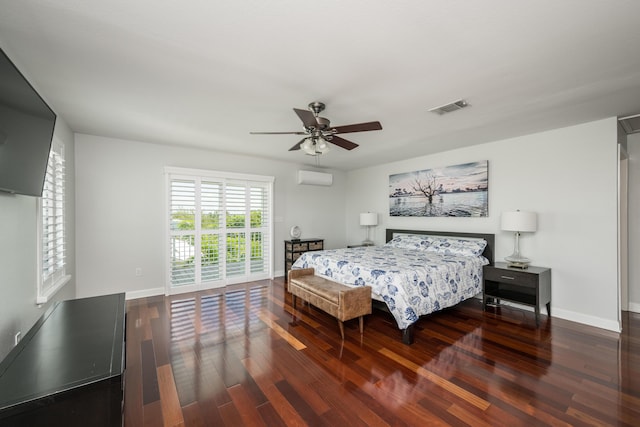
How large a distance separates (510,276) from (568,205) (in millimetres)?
1178

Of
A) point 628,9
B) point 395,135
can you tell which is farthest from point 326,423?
point 395,135

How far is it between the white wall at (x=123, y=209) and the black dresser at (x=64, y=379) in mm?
2532

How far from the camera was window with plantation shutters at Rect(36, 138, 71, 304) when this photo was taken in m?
2.47

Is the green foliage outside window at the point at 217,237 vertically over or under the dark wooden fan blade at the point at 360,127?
under

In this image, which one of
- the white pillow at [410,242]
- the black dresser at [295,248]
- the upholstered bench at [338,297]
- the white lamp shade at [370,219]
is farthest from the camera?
the white lamp shade at [370,219]

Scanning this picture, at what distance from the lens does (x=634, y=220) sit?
12.1 feet

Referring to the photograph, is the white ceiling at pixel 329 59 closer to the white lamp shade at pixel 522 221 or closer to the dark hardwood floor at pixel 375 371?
the white lamp shade at pixel 522 221

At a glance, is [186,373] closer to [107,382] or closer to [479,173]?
[107,382]

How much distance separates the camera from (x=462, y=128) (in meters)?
3.57

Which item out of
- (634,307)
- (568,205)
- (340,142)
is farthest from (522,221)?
(340,142)

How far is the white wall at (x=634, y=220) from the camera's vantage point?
3668 mm

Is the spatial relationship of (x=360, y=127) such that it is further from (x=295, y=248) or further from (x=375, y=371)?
(x=295, y=248)

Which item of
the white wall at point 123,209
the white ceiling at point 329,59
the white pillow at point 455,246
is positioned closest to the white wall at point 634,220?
the white ceiling at point 329,59

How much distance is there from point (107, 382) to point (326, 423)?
50.4 inches
